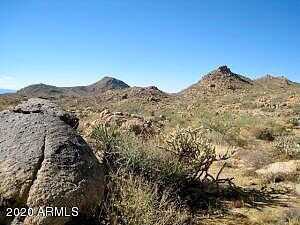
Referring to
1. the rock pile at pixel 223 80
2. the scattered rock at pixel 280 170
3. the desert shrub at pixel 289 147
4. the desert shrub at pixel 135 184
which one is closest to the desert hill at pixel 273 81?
the rock pile at pixel 223 80

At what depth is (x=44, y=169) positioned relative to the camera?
4414 mm

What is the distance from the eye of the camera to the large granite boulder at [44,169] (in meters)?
4.21

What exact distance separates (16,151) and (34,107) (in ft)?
4.87

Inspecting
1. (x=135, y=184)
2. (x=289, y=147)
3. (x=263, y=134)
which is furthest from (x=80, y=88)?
(x=135, y=184)

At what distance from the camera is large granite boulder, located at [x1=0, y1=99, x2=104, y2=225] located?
4.21 metres

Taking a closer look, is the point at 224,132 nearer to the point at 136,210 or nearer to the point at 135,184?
the point at 135,184

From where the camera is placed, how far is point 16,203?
420 centimetres

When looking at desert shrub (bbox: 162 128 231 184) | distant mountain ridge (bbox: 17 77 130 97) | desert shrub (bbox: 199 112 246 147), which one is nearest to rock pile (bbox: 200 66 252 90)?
desert shrub (bbox: 199 112 246 147)

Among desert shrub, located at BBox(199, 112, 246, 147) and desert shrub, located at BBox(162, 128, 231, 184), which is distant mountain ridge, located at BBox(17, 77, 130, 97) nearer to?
desert shrub, located at BBox(199, 112, 246, 147)

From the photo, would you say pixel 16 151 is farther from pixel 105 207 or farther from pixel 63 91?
pixel 63 91

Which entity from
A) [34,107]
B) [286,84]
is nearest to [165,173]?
[34,107]

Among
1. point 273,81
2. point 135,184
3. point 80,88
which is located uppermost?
point 273,81

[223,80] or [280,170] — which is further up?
[223,80]

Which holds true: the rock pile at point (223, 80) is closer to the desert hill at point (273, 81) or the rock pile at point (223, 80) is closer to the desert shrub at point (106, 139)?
the desert hill at point (273, 81)
